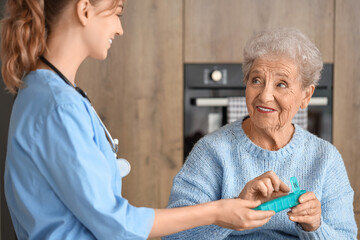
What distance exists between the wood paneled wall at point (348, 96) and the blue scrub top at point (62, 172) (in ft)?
6.32

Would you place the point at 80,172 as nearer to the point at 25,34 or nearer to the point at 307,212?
the point at 25,34

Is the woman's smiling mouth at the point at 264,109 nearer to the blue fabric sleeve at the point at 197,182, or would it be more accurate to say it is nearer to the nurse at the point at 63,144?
the blue fabric sleeve at the point at 197,182

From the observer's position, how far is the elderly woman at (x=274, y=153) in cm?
145

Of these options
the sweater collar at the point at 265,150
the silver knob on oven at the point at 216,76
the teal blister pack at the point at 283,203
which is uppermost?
the silver knob on oven at the point at 216,76

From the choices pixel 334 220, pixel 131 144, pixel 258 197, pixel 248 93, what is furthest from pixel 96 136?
pixel 131 144

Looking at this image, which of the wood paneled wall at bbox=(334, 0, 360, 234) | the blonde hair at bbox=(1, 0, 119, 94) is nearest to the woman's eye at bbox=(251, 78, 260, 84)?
the blonde hair at bbox=(1, 0, 119, 94)

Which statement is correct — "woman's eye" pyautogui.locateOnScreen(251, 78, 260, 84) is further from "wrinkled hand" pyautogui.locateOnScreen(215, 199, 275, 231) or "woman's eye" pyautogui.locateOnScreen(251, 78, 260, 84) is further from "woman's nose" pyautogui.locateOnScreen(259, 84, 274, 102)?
"wrinkled hand" pyautogui.locateOnScreen(215, 199, 275, 231)

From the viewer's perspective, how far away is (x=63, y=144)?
0.86 m

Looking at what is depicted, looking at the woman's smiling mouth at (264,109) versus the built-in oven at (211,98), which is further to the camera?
the built-in oven at (211,98)

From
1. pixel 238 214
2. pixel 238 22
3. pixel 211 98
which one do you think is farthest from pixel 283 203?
pixel 238 22

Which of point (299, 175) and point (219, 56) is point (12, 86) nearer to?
point (299, 175)

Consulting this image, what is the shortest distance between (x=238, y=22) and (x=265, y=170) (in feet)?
4.06

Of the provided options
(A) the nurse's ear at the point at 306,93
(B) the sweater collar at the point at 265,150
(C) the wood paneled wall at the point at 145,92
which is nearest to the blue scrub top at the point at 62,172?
(B) the sweater collar at the point at 265,150

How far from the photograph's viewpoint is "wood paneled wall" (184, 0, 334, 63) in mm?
2479
